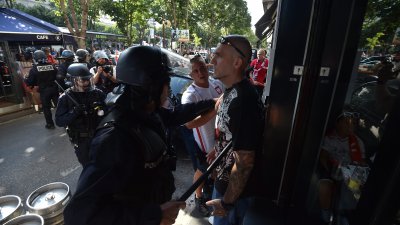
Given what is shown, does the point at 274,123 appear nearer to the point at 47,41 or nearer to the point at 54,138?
the point at 54,138

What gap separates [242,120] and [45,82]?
6.41 meters

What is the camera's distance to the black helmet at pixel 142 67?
1275 millimetres

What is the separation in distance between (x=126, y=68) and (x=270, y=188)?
1.28 meters

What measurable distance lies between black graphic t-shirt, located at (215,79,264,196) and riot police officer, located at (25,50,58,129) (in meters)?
6.02

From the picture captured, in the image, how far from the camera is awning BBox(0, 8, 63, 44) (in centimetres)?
773

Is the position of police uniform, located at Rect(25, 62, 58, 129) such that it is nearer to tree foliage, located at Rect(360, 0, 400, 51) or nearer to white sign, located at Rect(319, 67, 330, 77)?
white sign, located at Rect(319, 67, 330, 77)

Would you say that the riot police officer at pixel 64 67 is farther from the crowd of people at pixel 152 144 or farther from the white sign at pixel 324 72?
the white sign at pixel 324 72

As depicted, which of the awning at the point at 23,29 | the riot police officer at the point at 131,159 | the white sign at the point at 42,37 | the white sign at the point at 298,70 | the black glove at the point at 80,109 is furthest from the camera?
the white sign at the point at 42,37

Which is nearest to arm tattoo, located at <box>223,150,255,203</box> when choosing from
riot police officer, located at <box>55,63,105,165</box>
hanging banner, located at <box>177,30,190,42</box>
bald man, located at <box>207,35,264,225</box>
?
bald man, located at <box>207,35,264,225</box>

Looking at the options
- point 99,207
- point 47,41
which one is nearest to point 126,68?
point 99,207

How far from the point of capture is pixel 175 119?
192 cm

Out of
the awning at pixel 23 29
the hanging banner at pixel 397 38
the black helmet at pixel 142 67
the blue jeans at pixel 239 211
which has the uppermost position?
the awning at pixel 23 29

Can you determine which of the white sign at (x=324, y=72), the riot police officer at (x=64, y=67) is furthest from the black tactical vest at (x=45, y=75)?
the white sign at (x=324, y=72)

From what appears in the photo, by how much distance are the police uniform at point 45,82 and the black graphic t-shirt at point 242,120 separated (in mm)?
6014
